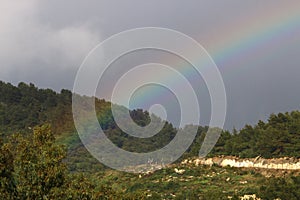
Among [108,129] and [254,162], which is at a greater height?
[108,129]

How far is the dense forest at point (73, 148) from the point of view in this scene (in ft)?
56.7

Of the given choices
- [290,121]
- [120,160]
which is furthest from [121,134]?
[290,121]

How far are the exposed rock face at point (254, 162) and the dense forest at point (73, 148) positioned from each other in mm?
996

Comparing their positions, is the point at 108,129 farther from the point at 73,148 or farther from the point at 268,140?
the point at 268,140

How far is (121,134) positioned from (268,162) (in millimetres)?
52703

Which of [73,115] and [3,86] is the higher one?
[3,86]

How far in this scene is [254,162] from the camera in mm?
67250

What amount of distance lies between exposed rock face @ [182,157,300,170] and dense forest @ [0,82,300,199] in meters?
1.00

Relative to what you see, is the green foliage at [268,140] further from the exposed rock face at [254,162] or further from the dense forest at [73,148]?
the exposed rock face at [254,162]

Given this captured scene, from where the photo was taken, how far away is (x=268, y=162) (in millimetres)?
66000

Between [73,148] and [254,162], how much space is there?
47035mm

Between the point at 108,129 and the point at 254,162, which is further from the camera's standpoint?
the point at 108,129

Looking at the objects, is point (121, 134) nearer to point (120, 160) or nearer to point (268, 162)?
point (120, 160)

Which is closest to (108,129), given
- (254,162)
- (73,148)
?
(73,148)
